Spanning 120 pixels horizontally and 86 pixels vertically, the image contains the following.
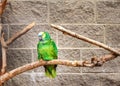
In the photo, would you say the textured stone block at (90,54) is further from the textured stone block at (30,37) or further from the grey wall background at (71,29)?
the textured stone block at (30,37)

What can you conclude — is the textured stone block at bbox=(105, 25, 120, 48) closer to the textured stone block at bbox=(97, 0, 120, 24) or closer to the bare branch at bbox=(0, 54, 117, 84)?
the textured stone block at bbox=(97, 0, 120, 24)

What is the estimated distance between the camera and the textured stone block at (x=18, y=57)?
179 centimetres

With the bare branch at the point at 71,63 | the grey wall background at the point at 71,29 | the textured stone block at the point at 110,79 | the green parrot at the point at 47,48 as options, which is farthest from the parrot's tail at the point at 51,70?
the textured stone block at the point at 110,79

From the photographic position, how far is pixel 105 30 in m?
1.79

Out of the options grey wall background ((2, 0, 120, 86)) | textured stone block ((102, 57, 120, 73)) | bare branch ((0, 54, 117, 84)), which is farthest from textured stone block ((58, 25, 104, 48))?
bare branch ((0, 54, 117, 84))

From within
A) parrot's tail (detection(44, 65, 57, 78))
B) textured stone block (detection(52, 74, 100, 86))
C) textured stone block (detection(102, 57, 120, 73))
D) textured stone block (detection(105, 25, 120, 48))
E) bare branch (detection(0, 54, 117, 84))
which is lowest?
textured stone block (detection(52, 74, 100, 86))

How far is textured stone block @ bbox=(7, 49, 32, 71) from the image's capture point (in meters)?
1.79

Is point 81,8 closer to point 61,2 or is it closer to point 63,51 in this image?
point 61,2

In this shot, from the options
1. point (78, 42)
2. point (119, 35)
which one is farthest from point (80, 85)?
point (119, 35)

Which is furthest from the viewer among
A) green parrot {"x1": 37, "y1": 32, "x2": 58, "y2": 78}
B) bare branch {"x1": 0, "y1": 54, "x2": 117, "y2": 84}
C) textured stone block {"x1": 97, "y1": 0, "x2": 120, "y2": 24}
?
textured stone block {"x1": 97, "y1": 0, "x2": 120, "y2": 24}

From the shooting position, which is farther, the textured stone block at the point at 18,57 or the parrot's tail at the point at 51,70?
the textured stone block at the point at 18,57

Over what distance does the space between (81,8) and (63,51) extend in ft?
0.90

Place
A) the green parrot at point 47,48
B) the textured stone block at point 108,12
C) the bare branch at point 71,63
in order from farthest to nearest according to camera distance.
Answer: the textured stone block at point 108,12 < the green parrot at point 47,48 < the bare branch at point 71,63

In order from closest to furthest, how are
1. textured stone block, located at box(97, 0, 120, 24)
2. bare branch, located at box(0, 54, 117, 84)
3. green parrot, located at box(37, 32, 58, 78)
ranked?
1. bare branch, located at box(0, 54, 117, 84)
2. green parrot, located at box(37, 32, 58, 78)
3. textured stone block, located at box(97, 0, 120, 24)
